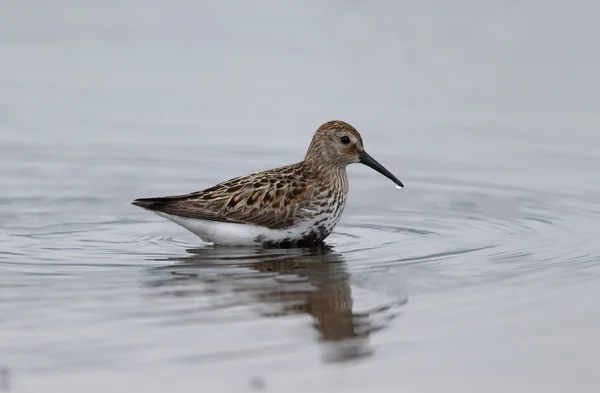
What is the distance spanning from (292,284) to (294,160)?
4.66 metres

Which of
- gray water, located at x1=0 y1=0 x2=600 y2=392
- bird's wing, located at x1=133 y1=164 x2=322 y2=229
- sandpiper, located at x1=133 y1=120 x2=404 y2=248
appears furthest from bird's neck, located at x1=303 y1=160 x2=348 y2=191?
gray water, located at x1=0 y1=0 x2=600 y2=392

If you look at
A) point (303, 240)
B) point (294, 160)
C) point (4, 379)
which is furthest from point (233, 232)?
point (4, 379)

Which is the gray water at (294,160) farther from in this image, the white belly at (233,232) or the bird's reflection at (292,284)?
the white belly at (233,232)

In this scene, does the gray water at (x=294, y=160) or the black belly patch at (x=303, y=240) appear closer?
Result: the gray water at (x=294, y=160)

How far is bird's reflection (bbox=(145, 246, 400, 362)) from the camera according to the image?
7949 millimetres

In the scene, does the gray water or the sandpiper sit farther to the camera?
the sandpiper

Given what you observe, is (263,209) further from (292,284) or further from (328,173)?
(292,284)

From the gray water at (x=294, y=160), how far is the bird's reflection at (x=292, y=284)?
0.03 meters

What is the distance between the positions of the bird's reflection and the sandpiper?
171 mm

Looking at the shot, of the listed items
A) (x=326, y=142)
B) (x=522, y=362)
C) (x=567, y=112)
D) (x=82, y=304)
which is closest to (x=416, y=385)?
(x=522, y=362)

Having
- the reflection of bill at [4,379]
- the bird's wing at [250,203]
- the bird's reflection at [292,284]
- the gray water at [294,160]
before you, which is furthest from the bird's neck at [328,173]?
the reflection of bill at [4,379]

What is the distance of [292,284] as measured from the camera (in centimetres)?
930

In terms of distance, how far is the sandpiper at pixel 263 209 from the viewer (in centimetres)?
1092

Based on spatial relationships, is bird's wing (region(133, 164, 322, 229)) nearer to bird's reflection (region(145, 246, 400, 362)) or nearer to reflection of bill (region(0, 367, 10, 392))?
bird's reflection (region(145, 246, 400, 362))
